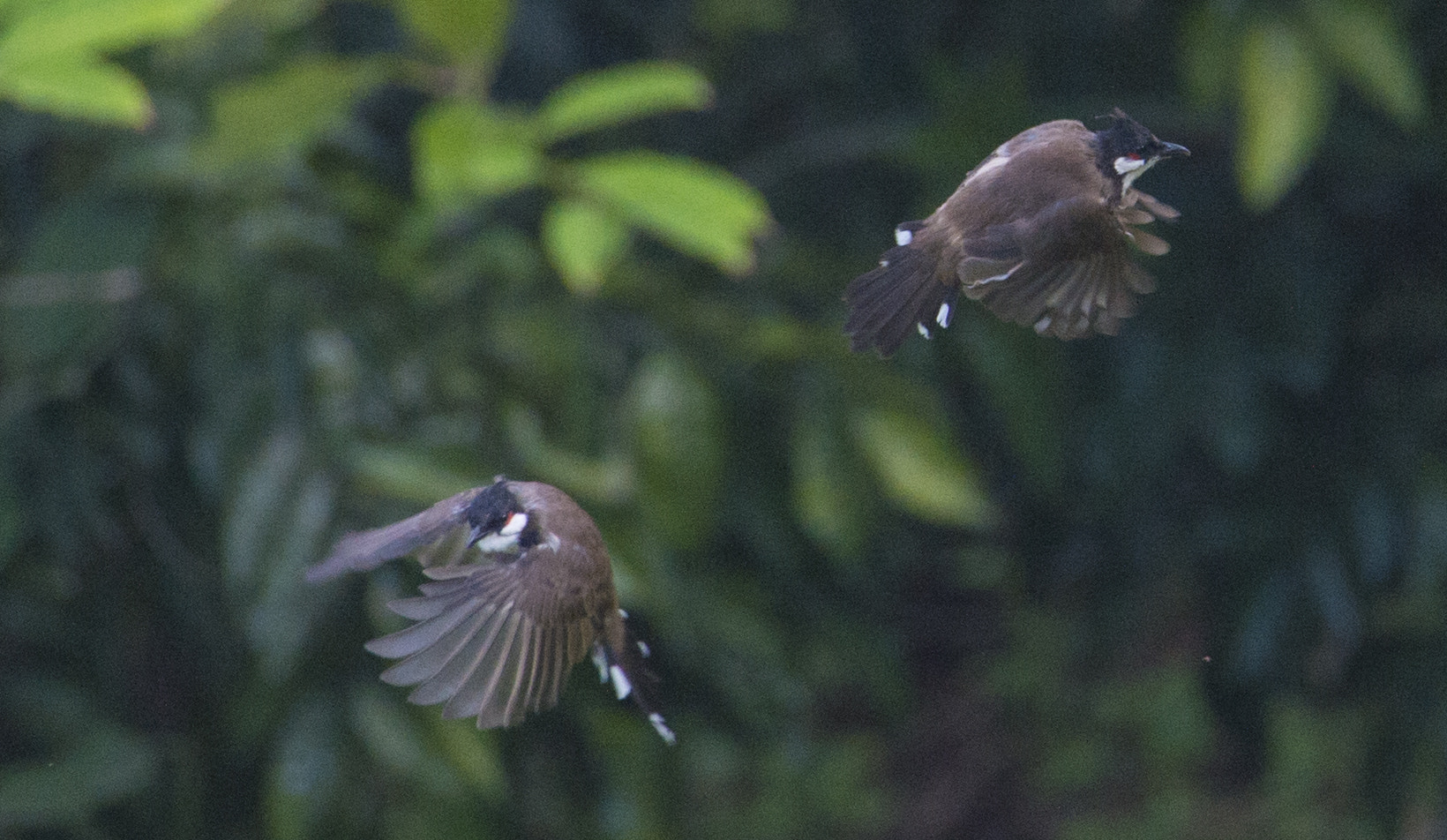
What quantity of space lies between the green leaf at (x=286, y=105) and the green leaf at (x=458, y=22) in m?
0.11

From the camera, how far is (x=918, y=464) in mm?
1890

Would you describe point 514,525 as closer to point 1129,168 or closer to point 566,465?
point 1129,168

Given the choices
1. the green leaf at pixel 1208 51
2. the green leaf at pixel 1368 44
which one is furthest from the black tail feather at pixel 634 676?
Answer: the green leaf at pixel 1208 51

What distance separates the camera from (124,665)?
217 cm

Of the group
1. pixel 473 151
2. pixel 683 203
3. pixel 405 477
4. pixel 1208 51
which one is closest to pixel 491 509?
pixel 683 203

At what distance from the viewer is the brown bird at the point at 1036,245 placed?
503 millimetres

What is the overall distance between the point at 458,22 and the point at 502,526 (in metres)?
1.04

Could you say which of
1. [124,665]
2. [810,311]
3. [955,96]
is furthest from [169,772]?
[955,96]

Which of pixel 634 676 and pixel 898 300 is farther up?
pixel 898 300

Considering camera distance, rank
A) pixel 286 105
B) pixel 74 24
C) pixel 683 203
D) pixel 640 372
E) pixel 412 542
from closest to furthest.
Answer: pixel 412 542 → pixel 74 24 → pixel 683 203 → pixel 286 105 → pixel 640 372

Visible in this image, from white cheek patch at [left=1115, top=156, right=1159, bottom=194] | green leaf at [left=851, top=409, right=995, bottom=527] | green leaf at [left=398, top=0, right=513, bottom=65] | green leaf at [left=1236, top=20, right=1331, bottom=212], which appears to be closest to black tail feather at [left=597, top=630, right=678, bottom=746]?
white cheek patch at [left=1115, top=156, right=1159, bottom=194]

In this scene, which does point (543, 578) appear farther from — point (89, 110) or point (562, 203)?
point (562, 203)

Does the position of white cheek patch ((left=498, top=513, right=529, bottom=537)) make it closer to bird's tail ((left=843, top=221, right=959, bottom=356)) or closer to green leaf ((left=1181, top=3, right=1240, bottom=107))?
bird's tail ((left=843, top=221, right=959, bottom=356))

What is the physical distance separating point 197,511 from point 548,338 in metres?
0.62
